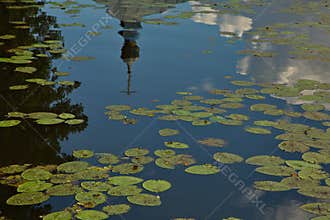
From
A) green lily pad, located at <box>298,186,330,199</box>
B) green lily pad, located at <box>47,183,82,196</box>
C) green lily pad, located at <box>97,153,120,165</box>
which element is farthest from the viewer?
green lily pad, located at <box>97,153,120,165</box>

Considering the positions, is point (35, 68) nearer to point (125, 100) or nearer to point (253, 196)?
point (125, 100)

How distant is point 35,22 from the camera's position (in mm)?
11062

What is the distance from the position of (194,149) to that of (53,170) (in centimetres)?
149

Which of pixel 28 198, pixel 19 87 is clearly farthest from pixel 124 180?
pixel 19 87

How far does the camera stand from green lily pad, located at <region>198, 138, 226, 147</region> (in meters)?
5.49

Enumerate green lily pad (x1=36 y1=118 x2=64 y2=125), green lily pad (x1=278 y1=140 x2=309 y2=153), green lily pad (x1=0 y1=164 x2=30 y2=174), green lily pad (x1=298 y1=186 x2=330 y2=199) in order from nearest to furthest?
1. green lily pad (x1=298 y1=186 x2=330 y2=199)
2. green lily pad (x1=0 y1=164 x2=30 y2=174)
3. green lily pad (x1=278 y1=140 x2=309 y2=153)
4. green lily pad (x1=36 y1=118 x2=64 y2=125)

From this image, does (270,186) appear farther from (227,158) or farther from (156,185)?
(156,185)

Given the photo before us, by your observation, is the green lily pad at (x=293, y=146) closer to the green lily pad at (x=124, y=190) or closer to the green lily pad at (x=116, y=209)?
the green lily pad at (x=124, y=190)

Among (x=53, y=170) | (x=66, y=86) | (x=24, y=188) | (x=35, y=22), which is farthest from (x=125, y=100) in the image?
(x=35, y=22)

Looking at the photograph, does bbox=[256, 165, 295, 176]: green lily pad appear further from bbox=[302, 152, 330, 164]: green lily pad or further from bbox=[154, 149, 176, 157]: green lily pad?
bbox=[154, 149, 176, 157]: green lily pad

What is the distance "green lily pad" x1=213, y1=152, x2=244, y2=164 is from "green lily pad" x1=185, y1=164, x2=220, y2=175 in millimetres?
166

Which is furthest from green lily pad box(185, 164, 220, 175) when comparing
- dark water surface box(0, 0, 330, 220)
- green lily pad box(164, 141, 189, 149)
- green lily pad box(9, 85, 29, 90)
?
green lily pad box(9, 85, 29, 90)

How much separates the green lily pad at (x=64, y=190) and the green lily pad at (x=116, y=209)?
383 millimetres

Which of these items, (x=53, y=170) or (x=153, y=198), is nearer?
(x=153, y=198)
